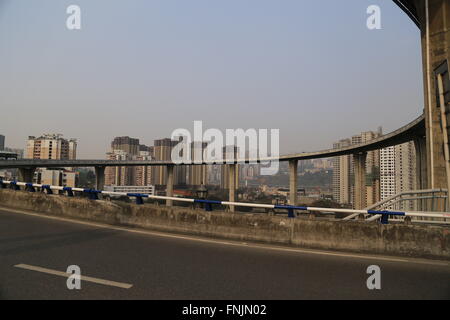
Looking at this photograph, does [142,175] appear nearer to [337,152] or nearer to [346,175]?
[346,175]

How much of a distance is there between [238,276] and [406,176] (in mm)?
102014

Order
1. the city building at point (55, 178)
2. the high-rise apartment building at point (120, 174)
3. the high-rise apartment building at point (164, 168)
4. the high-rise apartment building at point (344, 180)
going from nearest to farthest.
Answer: the city building at point (55, 178) < the high-rise apartment building at point (344, 180) < the high-rise apartment building at point (120, 174) < the high-rise apartment building at point (164, 168)

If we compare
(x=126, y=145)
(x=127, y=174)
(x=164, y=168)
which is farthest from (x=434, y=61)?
(x=126, y=145)

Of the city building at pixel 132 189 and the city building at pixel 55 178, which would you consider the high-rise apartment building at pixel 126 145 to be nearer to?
the city building at pixel 132 189

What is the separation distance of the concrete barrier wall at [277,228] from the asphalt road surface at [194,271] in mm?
508

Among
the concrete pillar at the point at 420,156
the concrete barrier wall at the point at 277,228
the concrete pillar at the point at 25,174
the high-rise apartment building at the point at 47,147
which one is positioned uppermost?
the high-rise apartment building at the point at 47,147

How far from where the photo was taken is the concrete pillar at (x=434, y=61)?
1190 centimetres

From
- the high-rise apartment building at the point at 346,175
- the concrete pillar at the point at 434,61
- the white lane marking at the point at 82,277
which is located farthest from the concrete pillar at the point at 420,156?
the high-rise apartment building at the point at 346,175

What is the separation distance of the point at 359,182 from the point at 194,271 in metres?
47.4

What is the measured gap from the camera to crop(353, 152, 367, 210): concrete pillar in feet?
145

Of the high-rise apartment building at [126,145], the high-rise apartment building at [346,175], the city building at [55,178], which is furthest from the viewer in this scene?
the high-rise apartment building at [126,145]

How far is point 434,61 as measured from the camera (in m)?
12.4

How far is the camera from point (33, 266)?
4.73m
